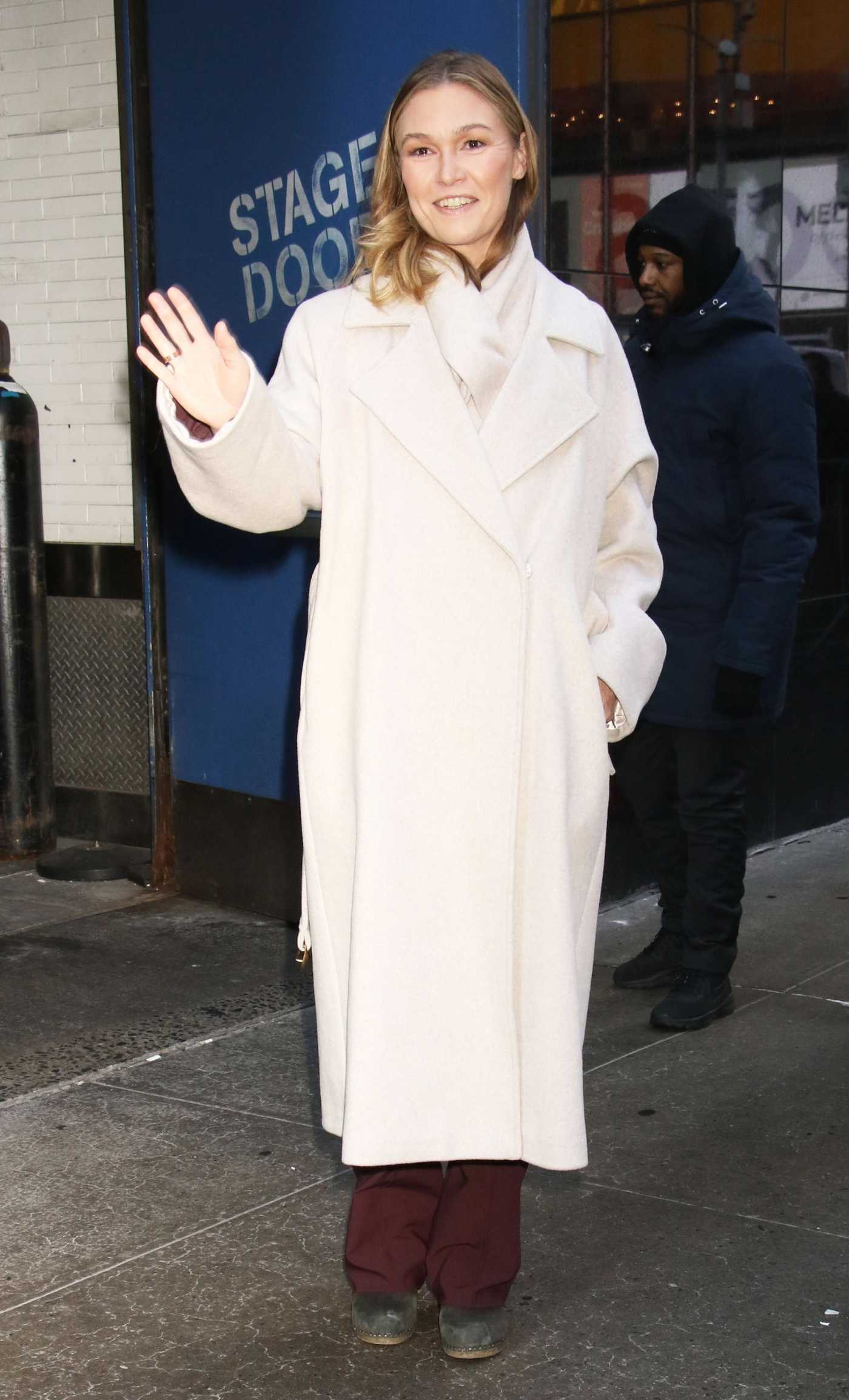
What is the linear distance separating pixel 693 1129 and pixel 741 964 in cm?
137

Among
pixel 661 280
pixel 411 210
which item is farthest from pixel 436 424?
pixel 661 280

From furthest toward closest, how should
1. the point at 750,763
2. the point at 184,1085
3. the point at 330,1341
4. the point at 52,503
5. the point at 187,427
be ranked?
the point at 52,503
the point at 750,763
the point at 184,1085
the point at 330,1341
the point at 187,427

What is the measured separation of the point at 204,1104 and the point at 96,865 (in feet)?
8.08

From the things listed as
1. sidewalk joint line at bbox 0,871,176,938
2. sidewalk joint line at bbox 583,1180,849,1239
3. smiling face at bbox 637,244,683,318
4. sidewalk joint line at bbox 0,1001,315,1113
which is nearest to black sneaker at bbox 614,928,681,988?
sidewalk joint line at bbox 0,1001,315,1113

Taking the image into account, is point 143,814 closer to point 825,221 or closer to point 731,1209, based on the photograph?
point 825,221

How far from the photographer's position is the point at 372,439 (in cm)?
300

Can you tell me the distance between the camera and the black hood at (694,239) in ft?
15.9

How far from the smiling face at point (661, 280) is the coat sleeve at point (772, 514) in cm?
33

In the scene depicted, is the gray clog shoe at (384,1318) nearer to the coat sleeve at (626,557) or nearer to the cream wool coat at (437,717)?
the cream wool coat at (437,717)

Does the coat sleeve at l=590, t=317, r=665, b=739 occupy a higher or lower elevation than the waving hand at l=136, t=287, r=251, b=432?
lower

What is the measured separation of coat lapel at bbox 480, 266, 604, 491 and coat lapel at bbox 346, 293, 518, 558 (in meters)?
0.05

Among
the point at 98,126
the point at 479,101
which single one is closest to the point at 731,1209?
the point at 479,101

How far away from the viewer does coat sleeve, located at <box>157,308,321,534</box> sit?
2.84 m

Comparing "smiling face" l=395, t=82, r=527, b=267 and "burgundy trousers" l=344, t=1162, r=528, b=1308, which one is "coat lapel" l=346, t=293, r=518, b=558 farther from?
"burgundy trousers" l=344, t=1162, r=528, b=1308
